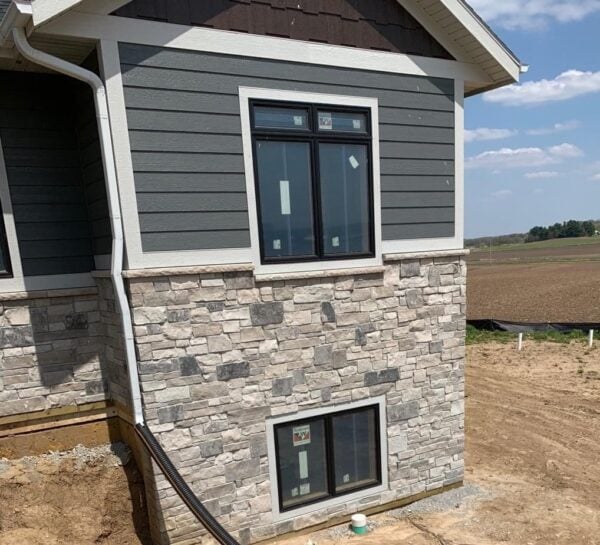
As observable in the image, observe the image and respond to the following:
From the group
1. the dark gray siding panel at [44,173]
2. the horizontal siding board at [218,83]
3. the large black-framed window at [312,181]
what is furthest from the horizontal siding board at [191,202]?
the dark gray siding panel at [44,173]

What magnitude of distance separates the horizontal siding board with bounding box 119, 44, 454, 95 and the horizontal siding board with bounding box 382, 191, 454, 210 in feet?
4.10

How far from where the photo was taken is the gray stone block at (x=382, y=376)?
556 cm

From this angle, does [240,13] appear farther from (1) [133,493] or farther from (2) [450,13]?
(1) [133,493]

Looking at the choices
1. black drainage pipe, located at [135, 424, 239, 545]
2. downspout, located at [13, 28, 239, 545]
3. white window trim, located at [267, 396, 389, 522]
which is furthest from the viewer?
white window trim, located at [267, 396, 389, 522]

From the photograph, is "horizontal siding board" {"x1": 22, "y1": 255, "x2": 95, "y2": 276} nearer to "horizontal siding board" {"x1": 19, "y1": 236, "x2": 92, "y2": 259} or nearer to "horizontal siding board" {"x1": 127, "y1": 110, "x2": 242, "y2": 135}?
"horizontal siding board" {"x1": 19, "y1": 236, "x2": 92, "y2": 259}

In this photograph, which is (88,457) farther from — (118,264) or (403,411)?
(403,411)

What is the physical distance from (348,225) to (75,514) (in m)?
4.59

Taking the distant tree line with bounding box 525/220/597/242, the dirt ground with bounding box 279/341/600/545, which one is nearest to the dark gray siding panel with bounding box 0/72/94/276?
the dirt ground with bounding box 279/341/600/545

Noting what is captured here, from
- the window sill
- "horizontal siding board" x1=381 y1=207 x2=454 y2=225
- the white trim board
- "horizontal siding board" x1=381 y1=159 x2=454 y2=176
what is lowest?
the window sill

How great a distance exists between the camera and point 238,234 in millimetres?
4691

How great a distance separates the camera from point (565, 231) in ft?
385

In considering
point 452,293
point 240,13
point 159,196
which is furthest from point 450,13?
point 159,196

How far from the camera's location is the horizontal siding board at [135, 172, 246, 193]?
429 cm

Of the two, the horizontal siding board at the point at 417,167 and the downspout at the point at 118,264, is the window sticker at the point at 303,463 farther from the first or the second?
the horizontal siding board at the point at 417,167
